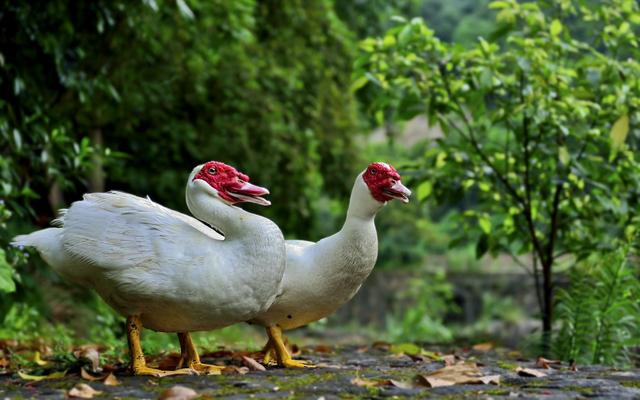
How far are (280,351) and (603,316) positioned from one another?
2.60m

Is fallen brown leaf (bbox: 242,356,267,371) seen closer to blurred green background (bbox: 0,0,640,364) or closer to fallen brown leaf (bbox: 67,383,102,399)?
fallen brown leaf (bbox: 67,383,102,399)

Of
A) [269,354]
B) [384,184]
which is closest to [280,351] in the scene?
[269,354]

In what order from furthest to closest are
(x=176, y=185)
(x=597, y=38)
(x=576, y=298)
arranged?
(x=176, y=185), (x=597, y=38), (x=576, y=298)

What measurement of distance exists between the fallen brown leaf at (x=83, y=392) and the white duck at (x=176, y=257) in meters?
0.45

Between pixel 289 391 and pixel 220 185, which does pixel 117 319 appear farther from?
pixel 289 391

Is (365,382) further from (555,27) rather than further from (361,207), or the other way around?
(555,27)

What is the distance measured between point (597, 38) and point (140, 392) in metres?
4.68

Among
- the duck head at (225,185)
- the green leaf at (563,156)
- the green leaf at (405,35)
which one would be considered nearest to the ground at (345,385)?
the duck head at (225,185)

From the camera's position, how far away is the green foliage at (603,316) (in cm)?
577

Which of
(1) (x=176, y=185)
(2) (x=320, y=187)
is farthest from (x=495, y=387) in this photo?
(2) (x=320, y=187)

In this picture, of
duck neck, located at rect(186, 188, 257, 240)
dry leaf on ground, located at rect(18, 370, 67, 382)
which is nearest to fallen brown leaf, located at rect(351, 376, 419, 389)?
duck neck, located at rect(186, 188, 257, 240)

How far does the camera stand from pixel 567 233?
22.5 ft

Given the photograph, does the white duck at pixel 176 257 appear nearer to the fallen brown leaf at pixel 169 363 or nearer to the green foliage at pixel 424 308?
the fallen brown leaf at pixel 169 363

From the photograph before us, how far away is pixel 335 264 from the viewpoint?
4.29 metres
